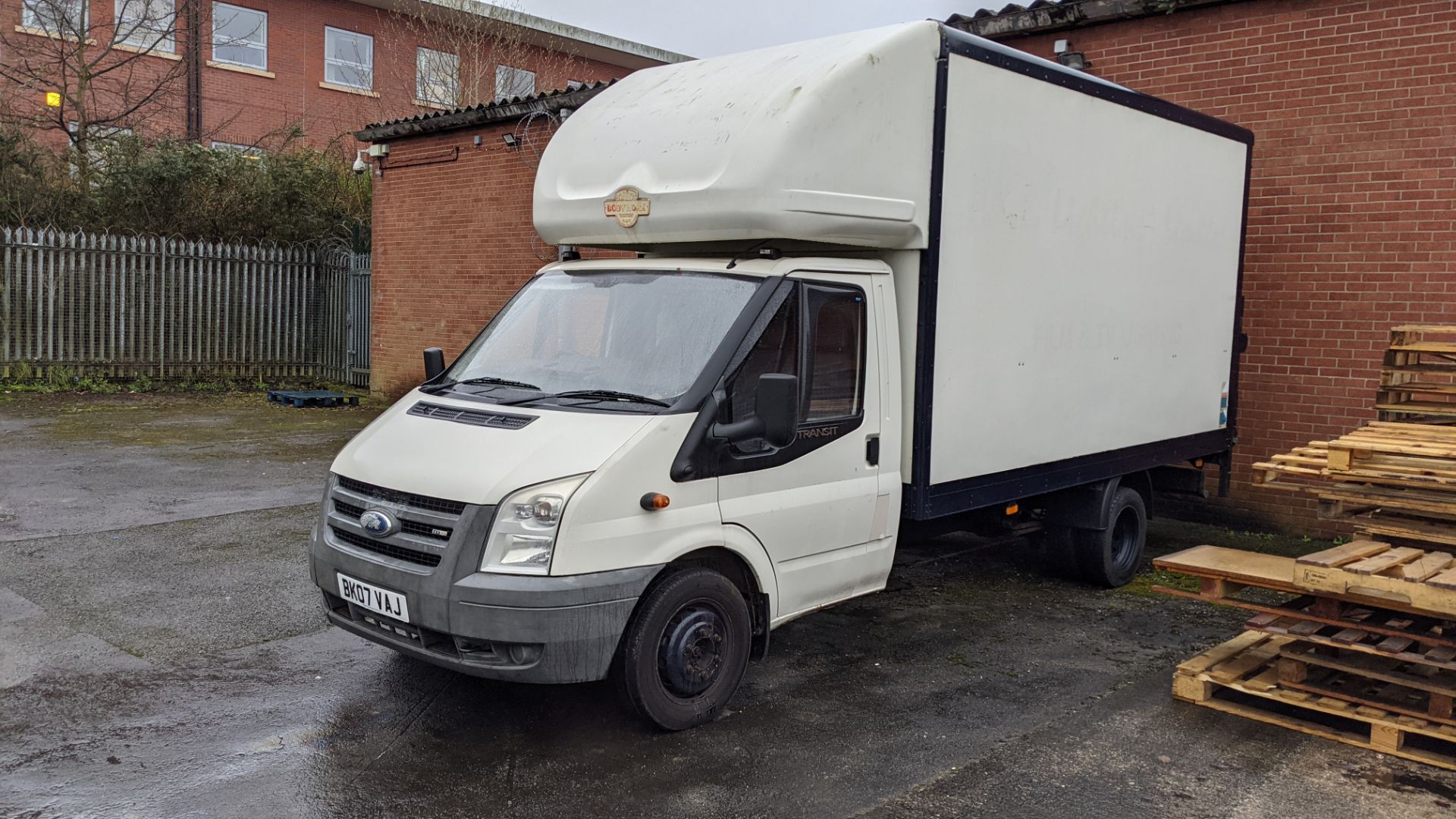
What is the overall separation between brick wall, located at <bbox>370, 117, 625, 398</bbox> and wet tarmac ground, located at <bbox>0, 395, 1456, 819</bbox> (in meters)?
6.99

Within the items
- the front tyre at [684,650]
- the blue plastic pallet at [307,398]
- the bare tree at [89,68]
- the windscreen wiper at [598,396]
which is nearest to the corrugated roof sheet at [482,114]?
the blue plastic pallet at [307,398]

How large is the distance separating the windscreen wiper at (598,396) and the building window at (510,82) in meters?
21.3

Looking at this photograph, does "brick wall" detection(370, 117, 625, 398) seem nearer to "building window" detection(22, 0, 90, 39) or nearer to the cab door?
"building window" detection(22, 0, 90, 39)

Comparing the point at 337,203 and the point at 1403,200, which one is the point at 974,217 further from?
the point at 337,203

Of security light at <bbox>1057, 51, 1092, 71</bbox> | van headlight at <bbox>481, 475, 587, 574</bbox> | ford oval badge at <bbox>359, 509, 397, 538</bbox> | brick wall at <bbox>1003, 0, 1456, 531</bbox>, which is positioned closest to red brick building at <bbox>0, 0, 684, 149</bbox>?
security light at <bbox>1057, 51, 1092, 71</bbox>

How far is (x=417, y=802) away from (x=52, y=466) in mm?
7955

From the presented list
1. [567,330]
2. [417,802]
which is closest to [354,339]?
[567,330]

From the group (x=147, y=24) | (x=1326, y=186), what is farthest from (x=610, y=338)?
(x=147, y=24)

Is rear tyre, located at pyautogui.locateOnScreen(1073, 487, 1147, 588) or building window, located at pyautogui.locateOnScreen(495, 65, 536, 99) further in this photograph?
building window, located at pyautogui.locateOnScreen(495, 65, 536, 99)

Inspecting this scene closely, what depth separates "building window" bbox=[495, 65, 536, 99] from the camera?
25203mm

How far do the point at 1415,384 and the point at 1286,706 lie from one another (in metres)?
2.32

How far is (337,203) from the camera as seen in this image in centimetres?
1850

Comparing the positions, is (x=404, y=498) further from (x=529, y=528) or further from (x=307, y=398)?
(x=307, y=398)

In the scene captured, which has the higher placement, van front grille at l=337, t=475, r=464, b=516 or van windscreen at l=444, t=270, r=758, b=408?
van windscreen at l=444, t=270, r=758, b=408
